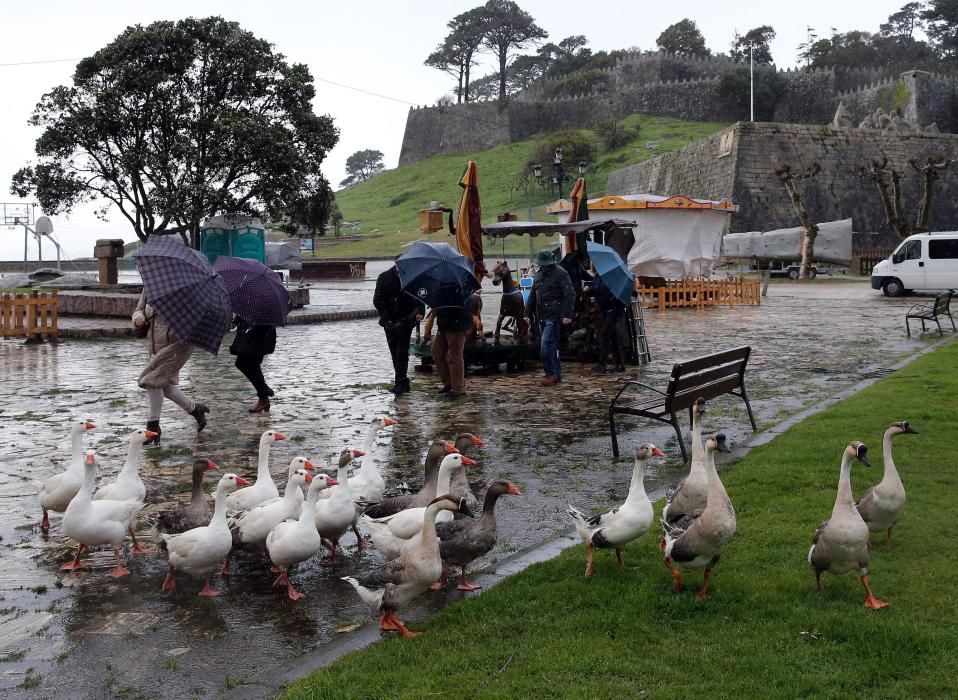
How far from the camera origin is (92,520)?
16.6ft

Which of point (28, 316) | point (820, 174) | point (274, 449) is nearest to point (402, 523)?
point (274, 449)

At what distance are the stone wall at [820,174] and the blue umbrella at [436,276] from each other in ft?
132

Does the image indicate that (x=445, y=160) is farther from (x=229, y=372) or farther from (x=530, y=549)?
(x=530, y=549)

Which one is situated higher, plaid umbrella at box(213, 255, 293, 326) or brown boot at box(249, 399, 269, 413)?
plaid umbrella at box(213, 255, 293, 326)

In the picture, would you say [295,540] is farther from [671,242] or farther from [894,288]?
[894,288]

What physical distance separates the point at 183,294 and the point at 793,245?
37451mm

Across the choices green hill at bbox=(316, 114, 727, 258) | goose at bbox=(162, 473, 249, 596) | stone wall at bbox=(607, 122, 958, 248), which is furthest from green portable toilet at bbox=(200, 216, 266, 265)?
green hill at bbox=(316, 114, 727, 258)

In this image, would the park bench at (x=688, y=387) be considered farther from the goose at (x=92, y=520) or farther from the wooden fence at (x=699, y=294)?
the wooden fence at (x=699, y=294)

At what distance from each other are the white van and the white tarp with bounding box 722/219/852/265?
1327 centimetres

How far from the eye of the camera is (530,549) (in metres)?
5.48

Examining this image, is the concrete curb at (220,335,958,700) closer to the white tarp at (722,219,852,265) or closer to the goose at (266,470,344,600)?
the goose at (266,470,344,600)

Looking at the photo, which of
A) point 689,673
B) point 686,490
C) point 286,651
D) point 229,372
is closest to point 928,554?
point 686,490

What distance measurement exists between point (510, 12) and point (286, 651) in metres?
104

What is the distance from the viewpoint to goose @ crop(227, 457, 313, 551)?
506 centimetres
